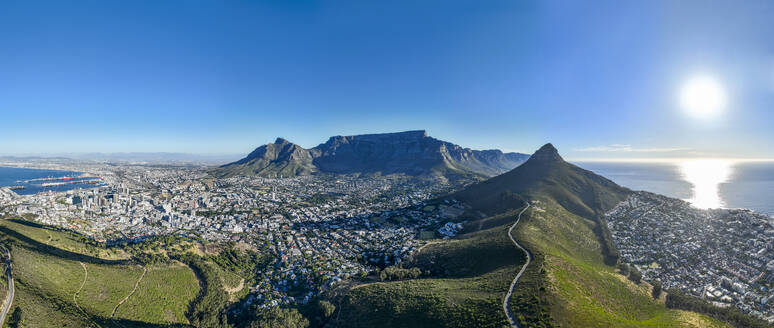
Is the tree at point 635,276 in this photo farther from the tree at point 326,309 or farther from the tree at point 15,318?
the tree at point 15,318

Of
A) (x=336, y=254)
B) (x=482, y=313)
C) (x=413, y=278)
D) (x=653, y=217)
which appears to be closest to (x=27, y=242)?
(x=336, y=254)

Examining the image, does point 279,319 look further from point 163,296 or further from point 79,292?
point 79,292

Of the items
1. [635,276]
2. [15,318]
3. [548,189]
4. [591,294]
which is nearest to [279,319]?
[15,318]

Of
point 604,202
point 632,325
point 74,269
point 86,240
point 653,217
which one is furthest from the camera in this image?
point 604,202

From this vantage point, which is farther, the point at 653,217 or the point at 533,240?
the point at 653,217

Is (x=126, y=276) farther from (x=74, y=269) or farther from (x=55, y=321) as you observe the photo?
(x=55, y=321)

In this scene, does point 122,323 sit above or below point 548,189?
below

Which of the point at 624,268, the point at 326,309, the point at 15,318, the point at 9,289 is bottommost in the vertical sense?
the point at 326,309

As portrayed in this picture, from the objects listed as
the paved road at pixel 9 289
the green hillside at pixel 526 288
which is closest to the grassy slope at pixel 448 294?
the green hillside at pixel 526 288
